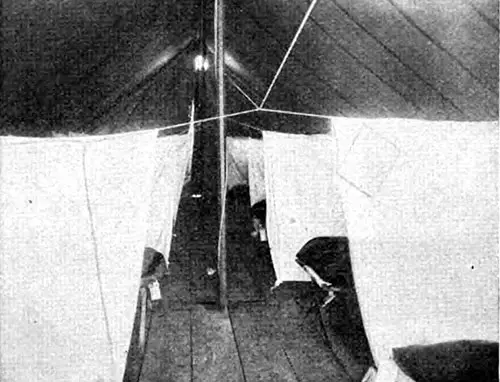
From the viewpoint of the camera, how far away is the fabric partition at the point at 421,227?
2922mm

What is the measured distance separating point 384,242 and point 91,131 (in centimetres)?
424

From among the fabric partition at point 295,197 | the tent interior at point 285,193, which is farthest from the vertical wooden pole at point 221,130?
the fabric partition at point 295,197

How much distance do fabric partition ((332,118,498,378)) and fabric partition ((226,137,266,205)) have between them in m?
4.03

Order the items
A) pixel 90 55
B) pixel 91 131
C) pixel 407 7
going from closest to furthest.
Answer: pixel 407 7, pixel 90 55, pixel 91 131

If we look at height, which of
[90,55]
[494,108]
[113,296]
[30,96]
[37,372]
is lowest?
[37,372]

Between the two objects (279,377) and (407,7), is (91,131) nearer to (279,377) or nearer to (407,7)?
(279,377)

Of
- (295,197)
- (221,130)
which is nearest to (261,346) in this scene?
(295,197)

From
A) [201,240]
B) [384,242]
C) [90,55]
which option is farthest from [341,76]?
[201,240]

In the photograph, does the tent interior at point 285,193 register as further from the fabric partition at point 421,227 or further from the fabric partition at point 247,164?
the fabric partition at point 247,164

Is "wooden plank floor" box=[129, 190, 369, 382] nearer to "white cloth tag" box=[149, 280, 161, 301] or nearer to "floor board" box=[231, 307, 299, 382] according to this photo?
"floor board" box=[231, 307, 299, 382]

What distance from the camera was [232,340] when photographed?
4141 millimetres

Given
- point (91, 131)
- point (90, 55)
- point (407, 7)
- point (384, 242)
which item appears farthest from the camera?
point (91, 131)

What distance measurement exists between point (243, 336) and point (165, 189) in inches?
65.7

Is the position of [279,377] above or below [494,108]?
below
